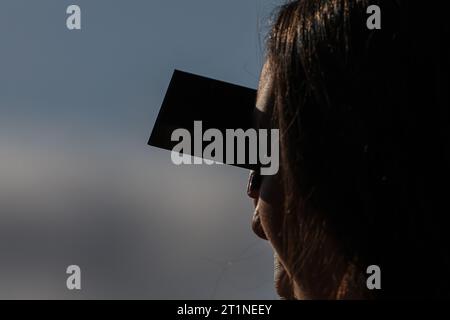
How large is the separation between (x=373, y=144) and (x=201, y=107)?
1.19ft

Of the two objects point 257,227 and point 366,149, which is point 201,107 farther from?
point 366,149

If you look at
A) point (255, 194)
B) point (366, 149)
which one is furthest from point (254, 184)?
point (366, 149)

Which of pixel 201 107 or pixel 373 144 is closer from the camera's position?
pixel 373 144

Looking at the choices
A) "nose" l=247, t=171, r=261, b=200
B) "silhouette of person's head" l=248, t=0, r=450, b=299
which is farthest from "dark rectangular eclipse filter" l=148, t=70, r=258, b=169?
"silhouette of person's head" l=248, t=0, r=450, b=299

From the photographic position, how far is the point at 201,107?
112cm

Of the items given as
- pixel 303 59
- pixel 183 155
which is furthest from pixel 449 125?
pixel 183 155

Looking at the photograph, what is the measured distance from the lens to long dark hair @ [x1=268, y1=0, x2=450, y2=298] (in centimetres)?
82

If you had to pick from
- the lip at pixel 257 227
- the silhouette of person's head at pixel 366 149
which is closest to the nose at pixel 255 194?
the lip at pixel 257 227

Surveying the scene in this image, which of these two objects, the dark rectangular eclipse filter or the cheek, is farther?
the dark rectangular eclipse filter

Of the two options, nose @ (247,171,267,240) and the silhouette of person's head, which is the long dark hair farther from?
nose @ (247,171,267,240)

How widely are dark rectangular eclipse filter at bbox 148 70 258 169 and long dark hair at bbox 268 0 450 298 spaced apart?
21cm
